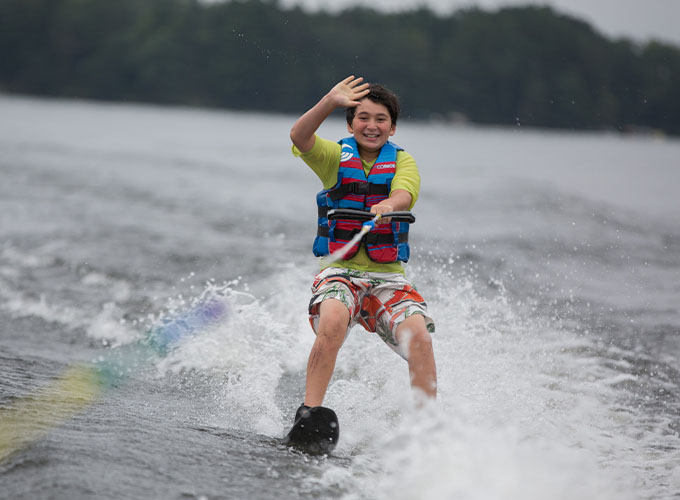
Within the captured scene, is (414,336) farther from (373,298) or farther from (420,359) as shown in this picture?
(373,298)

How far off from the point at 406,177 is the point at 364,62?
33.8m

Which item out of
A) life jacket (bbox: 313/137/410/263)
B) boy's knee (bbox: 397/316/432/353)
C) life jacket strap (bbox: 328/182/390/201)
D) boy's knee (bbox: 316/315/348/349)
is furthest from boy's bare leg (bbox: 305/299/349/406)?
life jacket strap (bbox: 328/182/390/201)

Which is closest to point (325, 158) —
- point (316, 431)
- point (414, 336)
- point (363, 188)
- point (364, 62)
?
point (363, 188)

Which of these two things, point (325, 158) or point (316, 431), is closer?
point (316, 431)

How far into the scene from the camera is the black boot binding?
3494 millimetres

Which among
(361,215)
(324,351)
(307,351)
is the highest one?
(361,215)

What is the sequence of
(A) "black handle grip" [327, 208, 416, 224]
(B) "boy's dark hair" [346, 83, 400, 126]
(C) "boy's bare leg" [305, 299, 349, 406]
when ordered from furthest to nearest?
(B) "boy's dark hair" [346, 83, 400, 126], (C) "boy's bare leg" [305, 299, 349, 406], (A) "black handle grip" [327, 208, 416, 224]

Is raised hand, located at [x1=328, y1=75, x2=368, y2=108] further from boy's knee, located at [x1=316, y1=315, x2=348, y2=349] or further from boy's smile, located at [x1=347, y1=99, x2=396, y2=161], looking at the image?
boy's knee, located at [x1=316, y1=315, x2=348, y2=349]

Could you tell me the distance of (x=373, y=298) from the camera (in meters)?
3.86

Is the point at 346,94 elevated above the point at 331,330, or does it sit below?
above

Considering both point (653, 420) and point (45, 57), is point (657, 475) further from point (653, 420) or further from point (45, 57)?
point (45, 57)

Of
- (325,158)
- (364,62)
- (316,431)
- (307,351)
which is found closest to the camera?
(316,431)

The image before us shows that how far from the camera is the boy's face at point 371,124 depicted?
385cm

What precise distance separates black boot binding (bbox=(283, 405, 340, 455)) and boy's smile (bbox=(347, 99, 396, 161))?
4.21ft
